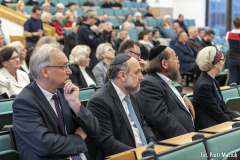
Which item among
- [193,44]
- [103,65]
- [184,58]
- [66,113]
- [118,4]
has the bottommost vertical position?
[184,58]

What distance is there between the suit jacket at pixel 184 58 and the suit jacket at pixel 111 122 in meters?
4.47

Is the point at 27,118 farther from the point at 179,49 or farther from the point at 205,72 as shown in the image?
the point at 179,49

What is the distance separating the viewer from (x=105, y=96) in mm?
2143

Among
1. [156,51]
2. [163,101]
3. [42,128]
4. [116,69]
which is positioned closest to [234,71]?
[156,51]

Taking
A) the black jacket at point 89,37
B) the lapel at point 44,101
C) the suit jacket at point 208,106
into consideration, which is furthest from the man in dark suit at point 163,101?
the black jacket at point 89,37

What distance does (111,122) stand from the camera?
2096mm

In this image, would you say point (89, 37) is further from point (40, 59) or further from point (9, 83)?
point (40, 59)

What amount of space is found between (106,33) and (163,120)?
9.36 ft

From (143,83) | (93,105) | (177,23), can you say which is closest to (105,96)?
(93,105)

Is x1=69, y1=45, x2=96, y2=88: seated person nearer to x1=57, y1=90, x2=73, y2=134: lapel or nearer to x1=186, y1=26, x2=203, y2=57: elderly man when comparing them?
x1=57, y1=90, x2=73, y2=134: lapel

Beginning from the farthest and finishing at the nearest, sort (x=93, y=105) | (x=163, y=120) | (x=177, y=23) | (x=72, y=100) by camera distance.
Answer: (x=177, y=23) → (x=163, y=120) → (x=93, y=105) → (x=72, y=100)

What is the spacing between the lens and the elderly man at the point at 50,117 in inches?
62.4

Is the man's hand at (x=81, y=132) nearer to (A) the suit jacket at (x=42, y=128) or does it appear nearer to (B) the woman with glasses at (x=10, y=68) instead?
(A) the suit jacket at (x=42, y=128)

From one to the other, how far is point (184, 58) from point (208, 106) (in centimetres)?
362
